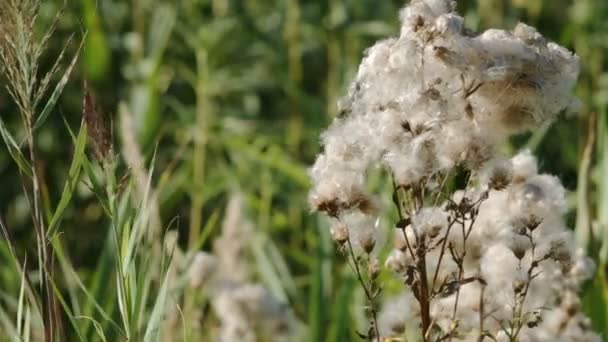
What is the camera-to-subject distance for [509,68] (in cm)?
128

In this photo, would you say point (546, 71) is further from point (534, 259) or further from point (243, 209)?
point (243, 209)

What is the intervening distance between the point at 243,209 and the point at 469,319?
5.15 feet

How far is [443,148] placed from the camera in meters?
1.31

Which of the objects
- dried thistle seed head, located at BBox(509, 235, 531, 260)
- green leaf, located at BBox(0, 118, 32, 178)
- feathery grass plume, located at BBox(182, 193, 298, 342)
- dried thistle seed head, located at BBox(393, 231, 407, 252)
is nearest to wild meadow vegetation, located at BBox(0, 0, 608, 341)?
feathery grass plume, located at BBox(182, 193, 298, 342)

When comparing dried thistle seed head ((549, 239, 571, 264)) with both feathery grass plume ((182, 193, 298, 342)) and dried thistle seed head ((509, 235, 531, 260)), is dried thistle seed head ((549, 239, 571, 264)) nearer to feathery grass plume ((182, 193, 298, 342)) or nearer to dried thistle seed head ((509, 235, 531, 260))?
dried thistle seed head ((509, 235, 531, 260))

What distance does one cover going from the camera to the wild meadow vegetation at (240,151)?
2473 mm

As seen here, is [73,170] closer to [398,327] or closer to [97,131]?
[97,131]

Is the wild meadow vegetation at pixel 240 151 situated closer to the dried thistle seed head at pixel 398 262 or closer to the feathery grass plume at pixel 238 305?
the feathery grass plume at pixel 238 305

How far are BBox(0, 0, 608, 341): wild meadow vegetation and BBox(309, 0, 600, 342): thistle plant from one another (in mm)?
503

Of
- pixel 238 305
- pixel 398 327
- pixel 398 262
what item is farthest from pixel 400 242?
pixel 238 305

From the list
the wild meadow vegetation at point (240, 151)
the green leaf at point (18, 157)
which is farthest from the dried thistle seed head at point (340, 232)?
the wild meadow vegetation at point (240, 151)

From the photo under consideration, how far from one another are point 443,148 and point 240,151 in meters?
2.30

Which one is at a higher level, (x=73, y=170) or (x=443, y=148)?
(x=443, y=148)

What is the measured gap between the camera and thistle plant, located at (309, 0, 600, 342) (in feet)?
4.26
